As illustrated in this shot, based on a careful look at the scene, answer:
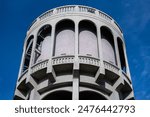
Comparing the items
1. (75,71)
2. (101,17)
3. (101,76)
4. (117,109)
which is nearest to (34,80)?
(75,71)

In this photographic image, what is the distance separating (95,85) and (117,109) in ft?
23.7

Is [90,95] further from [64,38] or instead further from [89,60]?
[64,38]

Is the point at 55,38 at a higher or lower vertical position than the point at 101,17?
lower

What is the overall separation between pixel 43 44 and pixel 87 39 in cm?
365

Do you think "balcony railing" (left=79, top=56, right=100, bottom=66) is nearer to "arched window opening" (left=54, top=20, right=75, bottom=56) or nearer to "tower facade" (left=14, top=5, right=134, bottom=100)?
"tower facade" (left=14, top=5, right=134, bottom=100)

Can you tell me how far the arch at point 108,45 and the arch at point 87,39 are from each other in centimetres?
70

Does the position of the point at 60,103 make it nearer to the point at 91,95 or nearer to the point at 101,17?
the point at 91,95

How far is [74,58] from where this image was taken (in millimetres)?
20422

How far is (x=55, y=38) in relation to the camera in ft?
76.4

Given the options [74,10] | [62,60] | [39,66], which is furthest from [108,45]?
[39,66]

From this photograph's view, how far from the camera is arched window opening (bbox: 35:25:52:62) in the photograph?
22962 millimetres

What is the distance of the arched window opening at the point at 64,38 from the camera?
22281mm

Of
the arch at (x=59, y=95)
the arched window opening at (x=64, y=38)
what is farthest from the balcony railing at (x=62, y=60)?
the arch at (x=59, y=95)

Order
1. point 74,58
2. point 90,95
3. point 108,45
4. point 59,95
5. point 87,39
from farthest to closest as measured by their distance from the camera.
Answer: point 108,45
point 87,39
point 59,95
point 90,95
point 74,58
